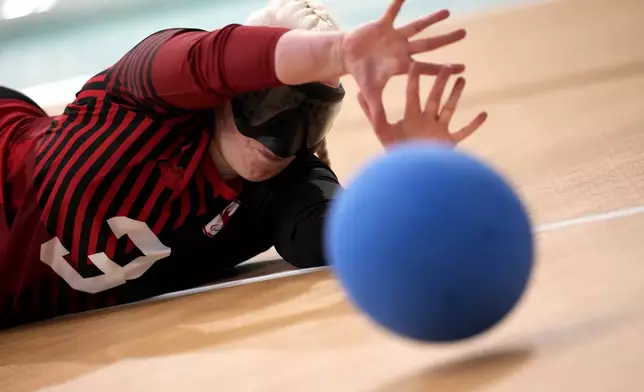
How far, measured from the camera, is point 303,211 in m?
0.98

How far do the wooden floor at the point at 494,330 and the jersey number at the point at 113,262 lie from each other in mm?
42

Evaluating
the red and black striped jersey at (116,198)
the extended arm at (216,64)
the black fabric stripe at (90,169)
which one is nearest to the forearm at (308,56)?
the extended arm at (216,64)

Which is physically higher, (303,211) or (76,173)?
(76,173)

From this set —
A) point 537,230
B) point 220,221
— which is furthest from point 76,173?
point 537,230

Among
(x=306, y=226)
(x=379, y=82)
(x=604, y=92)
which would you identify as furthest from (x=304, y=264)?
(x=604, y=92)

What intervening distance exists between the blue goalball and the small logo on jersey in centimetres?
50

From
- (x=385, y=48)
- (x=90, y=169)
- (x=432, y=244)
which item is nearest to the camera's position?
(x=432, y=244)

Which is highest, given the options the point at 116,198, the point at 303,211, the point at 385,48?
the point at 385,48

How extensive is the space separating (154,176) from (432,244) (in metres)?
0.54

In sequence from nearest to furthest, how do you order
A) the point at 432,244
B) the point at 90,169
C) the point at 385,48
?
1. the point at 432,244
2. the point at 385,48
3. the point at 90,169

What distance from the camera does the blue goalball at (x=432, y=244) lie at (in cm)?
43

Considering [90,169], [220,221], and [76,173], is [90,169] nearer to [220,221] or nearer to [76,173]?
[76,173]

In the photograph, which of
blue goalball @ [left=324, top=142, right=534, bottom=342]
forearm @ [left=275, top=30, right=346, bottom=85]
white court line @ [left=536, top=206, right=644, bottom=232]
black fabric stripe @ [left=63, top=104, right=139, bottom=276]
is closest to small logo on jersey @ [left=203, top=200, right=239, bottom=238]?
black fabric stripe @ [left=63, top=104, right=139, bottom=276]

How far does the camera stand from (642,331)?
457 mm
